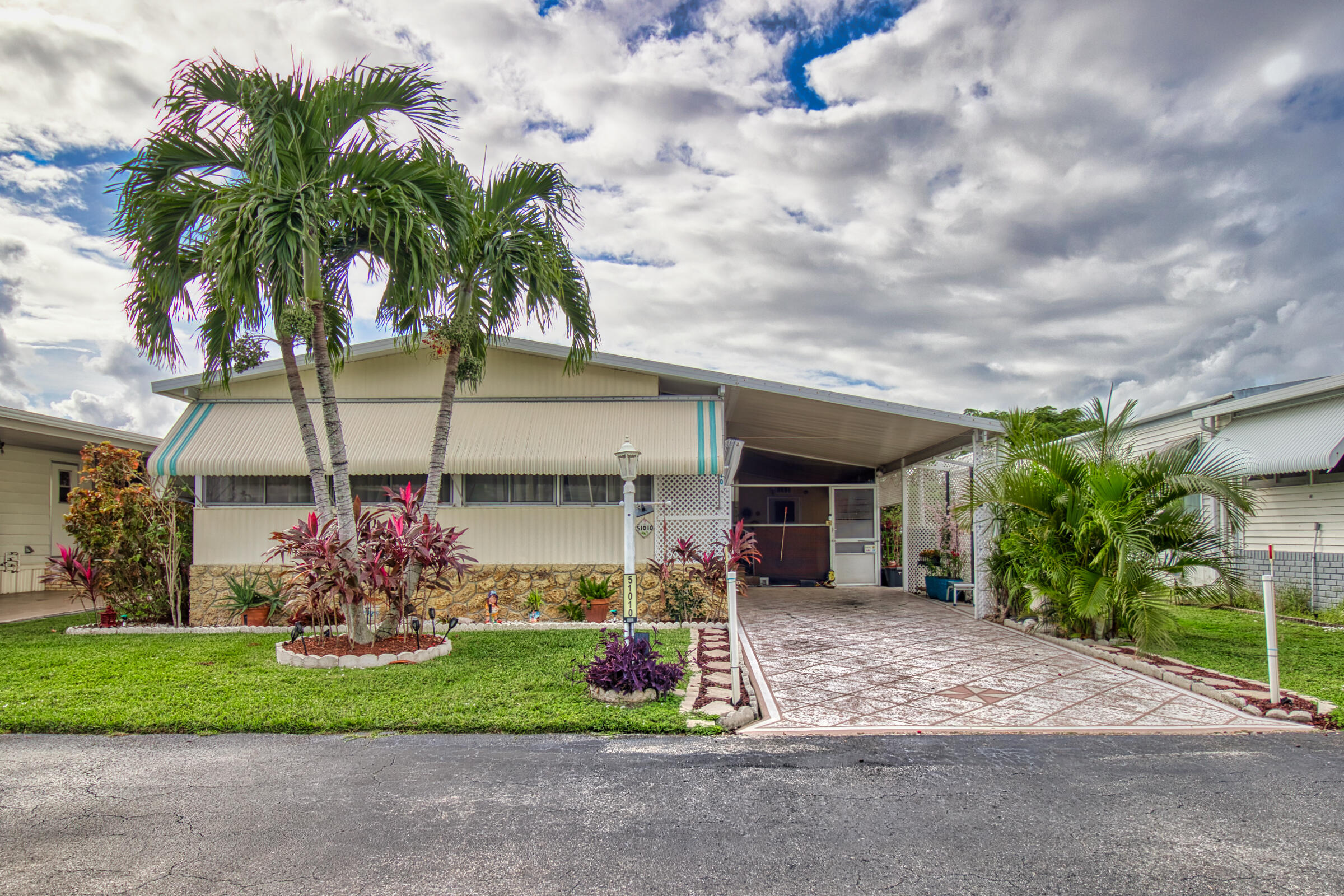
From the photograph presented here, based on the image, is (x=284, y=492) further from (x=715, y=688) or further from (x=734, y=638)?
(x=734, y=638)

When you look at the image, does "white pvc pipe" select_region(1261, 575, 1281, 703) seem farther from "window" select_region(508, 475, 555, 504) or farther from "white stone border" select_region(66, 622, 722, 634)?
"window" select_region(508, 475, 555, 504)

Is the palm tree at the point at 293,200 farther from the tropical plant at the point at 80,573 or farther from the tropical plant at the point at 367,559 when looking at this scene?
the tropical plant at the point at 80,573

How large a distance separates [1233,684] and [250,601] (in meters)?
10.5

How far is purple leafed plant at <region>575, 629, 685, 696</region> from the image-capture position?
548 centimetres

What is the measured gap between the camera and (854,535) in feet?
47.6

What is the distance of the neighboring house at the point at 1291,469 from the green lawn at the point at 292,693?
845 cm

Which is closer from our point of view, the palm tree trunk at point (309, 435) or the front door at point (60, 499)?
the palm tree trunk at point (309, 435)

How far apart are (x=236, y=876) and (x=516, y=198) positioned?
672 centimetres

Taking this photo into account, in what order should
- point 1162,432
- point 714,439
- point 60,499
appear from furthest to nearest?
1. point 60,499
2. point 1162,432
3. point 714,439

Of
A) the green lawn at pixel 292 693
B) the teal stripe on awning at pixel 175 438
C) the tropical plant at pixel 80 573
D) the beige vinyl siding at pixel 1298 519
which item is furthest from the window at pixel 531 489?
the beige vinyl siding at pixel 1298 519

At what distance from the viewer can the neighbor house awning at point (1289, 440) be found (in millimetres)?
9156

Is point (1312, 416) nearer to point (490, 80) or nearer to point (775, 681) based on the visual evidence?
point (775, 681)

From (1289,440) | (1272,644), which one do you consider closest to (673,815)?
(1272,644)

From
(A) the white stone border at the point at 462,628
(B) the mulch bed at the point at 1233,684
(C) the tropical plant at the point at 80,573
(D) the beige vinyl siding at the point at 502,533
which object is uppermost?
(D) the beige vinyl siding at the point at 502,533
